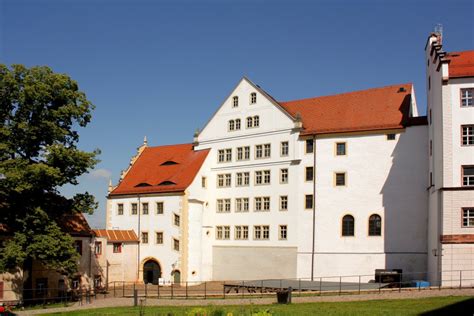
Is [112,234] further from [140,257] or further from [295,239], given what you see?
[295,239]

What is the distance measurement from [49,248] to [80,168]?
5.73 metres

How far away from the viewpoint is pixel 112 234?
171 feet

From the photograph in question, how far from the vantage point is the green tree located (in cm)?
3728

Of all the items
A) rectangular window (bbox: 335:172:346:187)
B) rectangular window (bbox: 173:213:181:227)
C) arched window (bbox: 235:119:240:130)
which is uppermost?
arched window (bbox: 235:119:240:130)

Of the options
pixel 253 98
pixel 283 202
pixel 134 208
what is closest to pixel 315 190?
pixel 283 202

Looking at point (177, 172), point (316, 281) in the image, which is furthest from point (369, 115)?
point (177, 172)

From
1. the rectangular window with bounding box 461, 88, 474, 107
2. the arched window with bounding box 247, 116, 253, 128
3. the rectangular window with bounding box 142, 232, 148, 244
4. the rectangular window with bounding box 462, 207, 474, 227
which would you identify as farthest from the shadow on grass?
the rectangular window with bounding box 142, 232, 148, 244

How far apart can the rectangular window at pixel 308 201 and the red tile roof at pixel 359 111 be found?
483cm

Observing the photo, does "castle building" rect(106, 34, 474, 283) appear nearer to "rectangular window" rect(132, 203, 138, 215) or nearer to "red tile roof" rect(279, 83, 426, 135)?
"red tile roof" rect(279, 83, 426, 135)

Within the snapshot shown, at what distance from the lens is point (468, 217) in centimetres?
3534

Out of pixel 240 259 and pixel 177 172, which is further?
pixel 177 172

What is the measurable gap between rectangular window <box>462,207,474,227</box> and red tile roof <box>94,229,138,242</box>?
28.4 m

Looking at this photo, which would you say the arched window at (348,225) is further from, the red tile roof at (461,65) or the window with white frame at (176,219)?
the window with white frame at (176,219)

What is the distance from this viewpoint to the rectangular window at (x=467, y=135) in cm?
3603
